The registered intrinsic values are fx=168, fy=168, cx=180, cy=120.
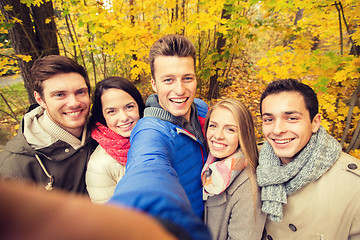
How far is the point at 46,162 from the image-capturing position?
1630 mm

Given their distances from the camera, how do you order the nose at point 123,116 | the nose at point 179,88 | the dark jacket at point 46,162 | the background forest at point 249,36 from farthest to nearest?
the background forest at point 249,36 < the nose at point 123,116 < the nose at point 179,88 < the dark jacket at point 46,162

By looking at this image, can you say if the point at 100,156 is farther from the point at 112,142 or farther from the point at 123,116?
the point at 123,116

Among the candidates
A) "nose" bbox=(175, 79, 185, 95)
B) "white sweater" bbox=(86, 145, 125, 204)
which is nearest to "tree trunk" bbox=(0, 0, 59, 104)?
"white sweater" bbox=(86, 145, 125, 204)

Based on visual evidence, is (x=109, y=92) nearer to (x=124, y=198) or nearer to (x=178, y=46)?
(x=178, y=46)

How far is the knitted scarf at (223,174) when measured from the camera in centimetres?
140

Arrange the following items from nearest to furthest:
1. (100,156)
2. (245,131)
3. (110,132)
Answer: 1. (245,131)
2. (100,156)
3. (110,132)

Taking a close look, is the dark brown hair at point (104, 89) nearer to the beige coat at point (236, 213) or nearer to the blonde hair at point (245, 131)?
the blonde hair at point (245, 131)

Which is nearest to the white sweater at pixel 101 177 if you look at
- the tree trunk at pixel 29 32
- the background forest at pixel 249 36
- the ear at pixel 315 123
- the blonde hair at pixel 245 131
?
the blonde hair at pixel 245 131

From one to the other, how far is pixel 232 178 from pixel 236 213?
306mm

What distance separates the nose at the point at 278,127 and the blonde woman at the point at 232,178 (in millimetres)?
255

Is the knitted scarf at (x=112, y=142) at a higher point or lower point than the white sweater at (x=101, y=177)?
higher

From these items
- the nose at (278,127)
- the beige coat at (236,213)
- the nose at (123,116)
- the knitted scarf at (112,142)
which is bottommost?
the beige coat at (236,213)

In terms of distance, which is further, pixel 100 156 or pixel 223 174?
pixel 100 156

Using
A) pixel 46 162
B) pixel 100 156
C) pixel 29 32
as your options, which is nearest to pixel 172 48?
pixel 100 156
